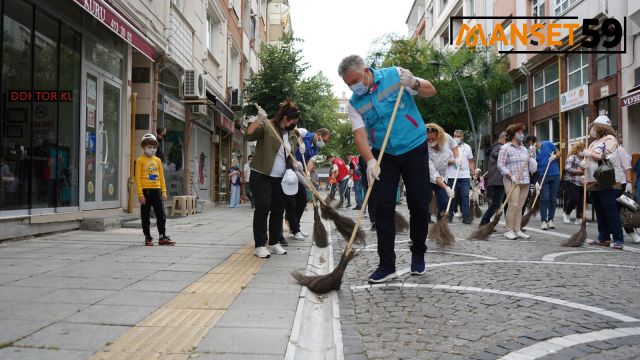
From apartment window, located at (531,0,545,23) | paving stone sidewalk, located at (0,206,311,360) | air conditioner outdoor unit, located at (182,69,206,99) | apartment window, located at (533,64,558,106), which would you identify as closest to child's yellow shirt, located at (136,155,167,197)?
paving stone sidewalk, located at (0,206,311,360)

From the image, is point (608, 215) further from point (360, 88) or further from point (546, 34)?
point (546, 34)

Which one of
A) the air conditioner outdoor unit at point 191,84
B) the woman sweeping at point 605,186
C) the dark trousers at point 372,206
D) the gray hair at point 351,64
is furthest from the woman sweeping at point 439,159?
the air conditioner outdoor unit at point 191,84

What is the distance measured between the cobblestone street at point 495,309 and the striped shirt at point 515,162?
6.86ft

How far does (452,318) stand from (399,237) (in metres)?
4.36

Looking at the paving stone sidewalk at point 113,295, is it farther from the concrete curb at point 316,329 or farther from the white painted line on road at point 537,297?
the white painted line on road at point 537,297

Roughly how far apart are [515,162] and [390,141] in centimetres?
412

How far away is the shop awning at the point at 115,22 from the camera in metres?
7.23

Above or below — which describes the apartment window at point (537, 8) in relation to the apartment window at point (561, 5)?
above

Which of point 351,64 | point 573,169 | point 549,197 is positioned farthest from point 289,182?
point 573,169

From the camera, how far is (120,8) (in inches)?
372

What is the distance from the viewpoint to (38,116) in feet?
25.9

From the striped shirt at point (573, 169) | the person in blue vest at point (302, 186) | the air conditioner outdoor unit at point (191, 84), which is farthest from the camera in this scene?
the air conditioner outdoor unit at point (191, 84)

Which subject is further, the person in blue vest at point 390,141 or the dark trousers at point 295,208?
the dark trousers at point 295,208

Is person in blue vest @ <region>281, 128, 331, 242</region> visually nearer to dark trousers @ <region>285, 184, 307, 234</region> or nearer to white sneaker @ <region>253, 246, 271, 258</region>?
dark trousers @ <region>285, 184, 307, 234</region>
